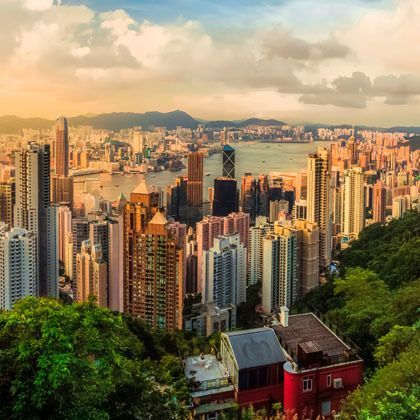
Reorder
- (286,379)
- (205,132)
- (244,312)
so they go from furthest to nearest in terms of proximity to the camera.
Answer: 1. (205,132)
2. (244,312)
3. (286,379)

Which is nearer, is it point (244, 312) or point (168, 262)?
point (168, 262)

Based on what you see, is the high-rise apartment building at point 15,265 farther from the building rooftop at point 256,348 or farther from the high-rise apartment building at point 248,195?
the high-rise apartment building at point 248,195

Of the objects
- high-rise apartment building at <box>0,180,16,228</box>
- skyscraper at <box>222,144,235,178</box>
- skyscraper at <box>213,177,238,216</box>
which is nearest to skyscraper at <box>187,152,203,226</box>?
A: skyscraper at <box>213,177,238,216</box>

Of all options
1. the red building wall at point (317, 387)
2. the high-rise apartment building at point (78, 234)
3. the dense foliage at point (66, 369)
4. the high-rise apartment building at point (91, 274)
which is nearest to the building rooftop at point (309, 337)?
the red building wall at point (317, 387)

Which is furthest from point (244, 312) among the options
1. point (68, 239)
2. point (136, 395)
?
point (136, 395)

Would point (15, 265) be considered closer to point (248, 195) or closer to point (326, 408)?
point (326, 408)

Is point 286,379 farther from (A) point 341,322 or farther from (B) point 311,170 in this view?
(B) point 311,170
